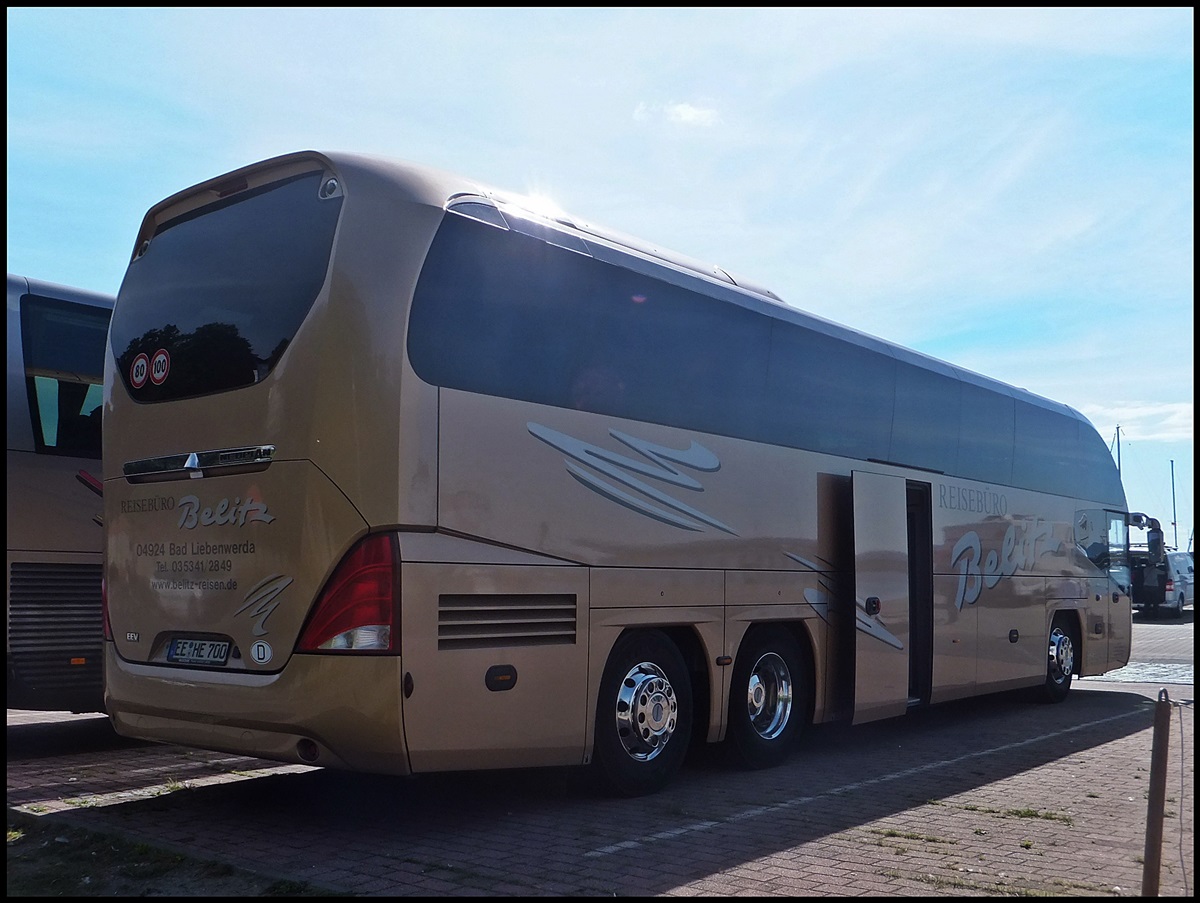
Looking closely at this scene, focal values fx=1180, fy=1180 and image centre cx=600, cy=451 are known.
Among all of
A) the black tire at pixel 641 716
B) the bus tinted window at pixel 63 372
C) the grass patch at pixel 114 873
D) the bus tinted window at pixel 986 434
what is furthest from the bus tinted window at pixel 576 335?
the bus tinted window at pixel 63 372

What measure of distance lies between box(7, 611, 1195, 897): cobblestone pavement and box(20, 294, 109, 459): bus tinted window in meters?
2.61

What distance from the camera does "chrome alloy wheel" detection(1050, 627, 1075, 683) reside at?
14836mm

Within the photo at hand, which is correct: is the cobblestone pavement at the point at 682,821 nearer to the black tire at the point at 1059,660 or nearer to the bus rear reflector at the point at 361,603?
the bus rear reflector at the point at 361,603

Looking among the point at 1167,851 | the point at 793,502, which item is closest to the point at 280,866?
the point at 1167,851

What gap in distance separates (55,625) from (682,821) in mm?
5385

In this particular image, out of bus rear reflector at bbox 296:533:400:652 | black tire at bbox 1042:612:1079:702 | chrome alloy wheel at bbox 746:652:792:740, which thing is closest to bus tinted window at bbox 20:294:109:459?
bus rear reflector at bbox 296:533:400:652

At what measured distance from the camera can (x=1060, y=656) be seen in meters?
15.0

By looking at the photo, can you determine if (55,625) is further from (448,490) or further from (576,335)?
(576,335)

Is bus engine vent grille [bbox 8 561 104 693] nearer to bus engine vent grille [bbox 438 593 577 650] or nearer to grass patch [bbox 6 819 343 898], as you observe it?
grass patch [bbox 6 819 343 898]

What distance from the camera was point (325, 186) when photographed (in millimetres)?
6664

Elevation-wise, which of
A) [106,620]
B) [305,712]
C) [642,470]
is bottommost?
[305,712]

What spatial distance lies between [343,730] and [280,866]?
2.35ft

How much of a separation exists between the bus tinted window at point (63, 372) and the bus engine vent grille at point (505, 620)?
16.2 feet

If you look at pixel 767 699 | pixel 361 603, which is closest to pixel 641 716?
pixel 767 699
